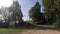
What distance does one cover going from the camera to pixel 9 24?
259 cm

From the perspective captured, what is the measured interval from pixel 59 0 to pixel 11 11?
0.99m

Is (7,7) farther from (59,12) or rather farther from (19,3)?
(59,12)

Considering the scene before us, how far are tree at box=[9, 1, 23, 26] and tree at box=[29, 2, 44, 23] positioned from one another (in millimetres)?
217

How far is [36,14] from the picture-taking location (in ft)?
8.63

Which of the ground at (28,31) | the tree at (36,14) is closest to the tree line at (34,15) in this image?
the tree at (36,14)

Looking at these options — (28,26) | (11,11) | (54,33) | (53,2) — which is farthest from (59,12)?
(11,11)

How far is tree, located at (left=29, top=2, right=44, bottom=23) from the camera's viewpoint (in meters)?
2.60

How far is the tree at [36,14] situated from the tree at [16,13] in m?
0.22

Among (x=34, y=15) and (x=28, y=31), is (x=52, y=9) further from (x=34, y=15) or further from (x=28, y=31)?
(x=28, y=31)

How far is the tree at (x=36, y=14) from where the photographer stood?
2604mm

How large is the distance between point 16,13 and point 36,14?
0.40m

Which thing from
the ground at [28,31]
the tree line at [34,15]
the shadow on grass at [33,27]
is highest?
the tree line at [34,15]

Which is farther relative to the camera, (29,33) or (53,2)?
(53,2)

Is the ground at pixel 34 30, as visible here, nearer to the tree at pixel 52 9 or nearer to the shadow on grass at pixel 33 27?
the shadow on grass at pixel 33 27
